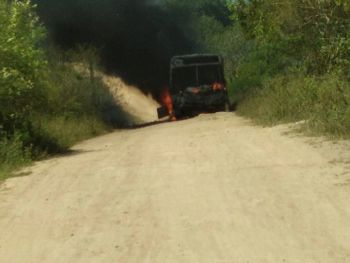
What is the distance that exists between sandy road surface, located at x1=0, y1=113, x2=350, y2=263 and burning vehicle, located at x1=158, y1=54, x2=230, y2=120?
19.3 m

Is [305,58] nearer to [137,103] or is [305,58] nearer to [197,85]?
[197,85]

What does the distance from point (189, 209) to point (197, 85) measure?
24496 millimetres

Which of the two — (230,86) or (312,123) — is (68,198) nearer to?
(312,123)

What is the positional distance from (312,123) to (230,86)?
26.5 metres

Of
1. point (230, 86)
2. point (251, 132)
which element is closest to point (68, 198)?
point (251, 132)

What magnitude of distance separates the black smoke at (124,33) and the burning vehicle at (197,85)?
10.2 m

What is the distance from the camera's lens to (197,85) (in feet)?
108

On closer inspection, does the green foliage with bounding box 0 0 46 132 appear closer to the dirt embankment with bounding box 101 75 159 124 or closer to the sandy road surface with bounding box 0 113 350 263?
the sandy road surface with bounding box 0 113 350 263

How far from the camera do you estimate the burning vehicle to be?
108 ft

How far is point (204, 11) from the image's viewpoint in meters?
99.0

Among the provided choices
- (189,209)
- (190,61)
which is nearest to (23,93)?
(189,209)

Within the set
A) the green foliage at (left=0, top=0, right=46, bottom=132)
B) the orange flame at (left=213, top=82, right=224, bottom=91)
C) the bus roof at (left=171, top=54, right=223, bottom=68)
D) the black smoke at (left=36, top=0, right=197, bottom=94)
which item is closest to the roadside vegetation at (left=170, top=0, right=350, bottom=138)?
the orange flame at (left=213, top=82, right=224, bottom=91)

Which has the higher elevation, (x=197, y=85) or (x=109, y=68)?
(x=109, y=68)

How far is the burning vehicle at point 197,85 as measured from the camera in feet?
108
